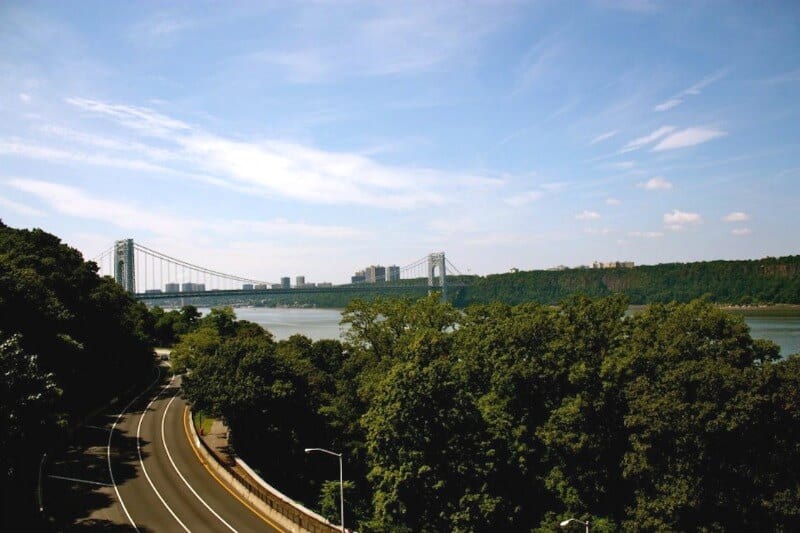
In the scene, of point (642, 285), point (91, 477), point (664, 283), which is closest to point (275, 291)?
point (91, 477)

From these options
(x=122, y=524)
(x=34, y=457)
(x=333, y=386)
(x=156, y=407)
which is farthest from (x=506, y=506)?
(x=156, y=407)

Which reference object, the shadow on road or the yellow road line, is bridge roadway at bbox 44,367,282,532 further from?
the yellow road line

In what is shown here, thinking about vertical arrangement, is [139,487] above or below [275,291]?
below

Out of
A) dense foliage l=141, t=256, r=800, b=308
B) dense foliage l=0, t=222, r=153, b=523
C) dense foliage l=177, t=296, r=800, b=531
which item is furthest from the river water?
dense foliage l=177, t=296, r=800, b=531

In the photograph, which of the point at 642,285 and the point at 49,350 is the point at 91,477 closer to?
the point at 49,350

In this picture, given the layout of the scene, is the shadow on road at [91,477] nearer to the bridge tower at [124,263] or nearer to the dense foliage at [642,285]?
the bridge tower at [124,263]

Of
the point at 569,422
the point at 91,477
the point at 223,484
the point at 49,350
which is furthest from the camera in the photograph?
the point at 49,350

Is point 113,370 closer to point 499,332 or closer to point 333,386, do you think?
point 333,386

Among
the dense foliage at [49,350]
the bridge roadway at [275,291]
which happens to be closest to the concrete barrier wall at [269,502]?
the dense foliage at [49,350]
